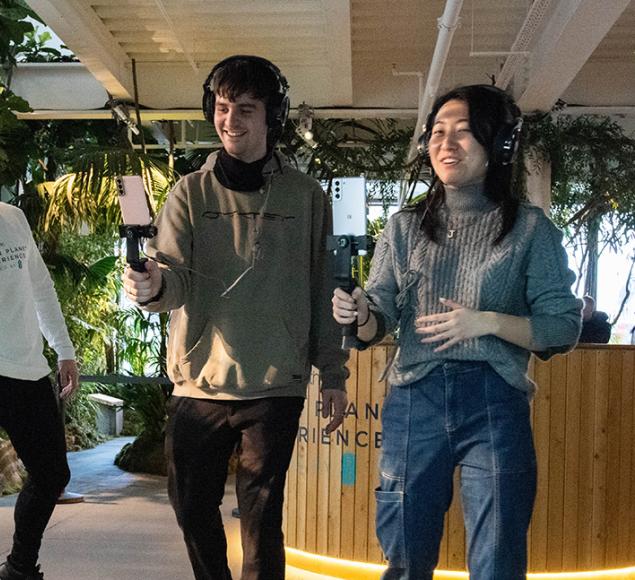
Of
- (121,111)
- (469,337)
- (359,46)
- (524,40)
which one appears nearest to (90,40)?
(121,111)

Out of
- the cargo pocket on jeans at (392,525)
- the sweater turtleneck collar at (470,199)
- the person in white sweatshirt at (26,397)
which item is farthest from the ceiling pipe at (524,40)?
the cargo pocket on jeans at (392,525)

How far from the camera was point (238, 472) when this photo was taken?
2184mm

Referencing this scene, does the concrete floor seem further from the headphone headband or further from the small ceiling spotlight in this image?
the small ceiling spotlight

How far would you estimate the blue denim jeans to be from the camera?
1.72 metres

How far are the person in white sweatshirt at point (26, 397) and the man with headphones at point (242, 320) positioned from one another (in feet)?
3.37

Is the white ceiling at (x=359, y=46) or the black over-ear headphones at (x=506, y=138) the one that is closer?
the black over-ear headphones at (x=506, y=138)

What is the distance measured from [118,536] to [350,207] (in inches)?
150

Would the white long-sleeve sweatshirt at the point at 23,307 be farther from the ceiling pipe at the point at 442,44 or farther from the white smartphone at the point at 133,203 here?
the ceiling pipe at the point at 442,44

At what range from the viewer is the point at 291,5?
→ 5805 millimetres

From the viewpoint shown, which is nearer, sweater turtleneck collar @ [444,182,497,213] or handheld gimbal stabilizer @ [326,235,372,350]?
handheld gimbal stabilizer @ [326,235,372,350]

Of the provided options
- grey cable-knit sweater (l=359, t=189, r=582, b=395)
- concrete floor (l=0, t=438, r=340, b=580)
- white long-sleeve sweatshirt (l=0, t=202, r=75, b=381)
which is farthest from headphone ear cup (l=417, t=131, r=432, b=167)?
concrete floor (l=0, t=438, r=340, b=580)

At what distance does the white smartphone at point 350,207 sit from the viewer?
5.76 feet

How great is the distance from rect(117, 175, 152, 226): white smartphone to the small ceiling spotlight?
5626mm

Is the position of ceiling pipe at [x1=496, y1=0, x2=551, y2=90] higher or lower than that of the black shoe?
higher
